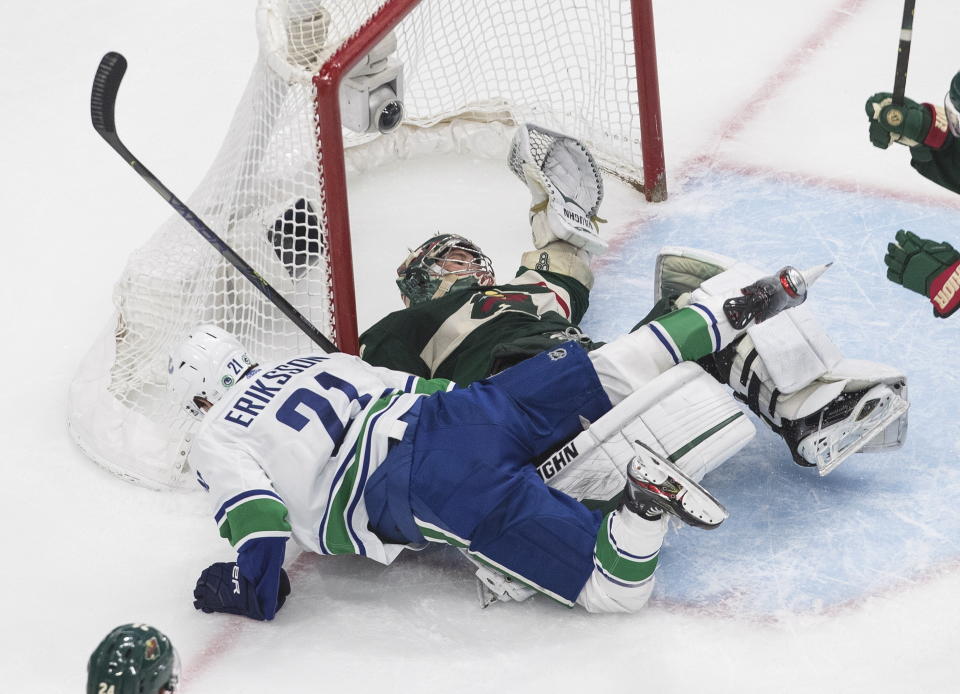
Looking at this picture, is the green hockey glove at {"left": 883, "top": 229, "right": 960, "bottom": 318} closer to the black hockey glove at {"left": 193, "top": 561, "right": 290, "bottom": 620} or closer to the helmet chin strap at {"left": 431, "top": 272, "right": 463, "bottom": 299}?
the helmet chin strap at {"left": 431, "top": 272, "right": 463, "bottom": 299}

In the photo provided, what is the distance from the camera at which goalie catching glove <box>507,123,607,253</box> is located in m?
3.55

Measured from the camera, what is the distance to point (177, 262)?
3525mm

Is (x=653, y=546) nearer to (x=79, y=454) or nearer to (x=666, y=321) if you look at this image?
(x=666, y=321)

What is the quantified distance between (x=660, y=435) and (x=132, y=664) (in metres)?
1.18

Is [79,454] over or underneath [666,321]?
underneath

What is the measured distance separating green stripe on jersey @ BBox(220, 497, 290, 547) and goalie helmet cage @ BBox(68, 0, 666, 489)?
0.57 meters

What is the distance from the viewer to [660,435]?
9.14 ft

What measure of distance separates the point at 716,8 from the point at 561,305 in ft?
7.03

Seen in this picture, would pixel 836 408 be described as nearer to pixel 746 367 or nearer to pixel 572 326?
pixel 746 367

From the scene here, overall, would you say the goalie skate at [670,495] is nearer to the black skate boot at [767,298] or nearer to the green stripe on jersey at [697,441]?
the green stripe on jersey at [697,441]

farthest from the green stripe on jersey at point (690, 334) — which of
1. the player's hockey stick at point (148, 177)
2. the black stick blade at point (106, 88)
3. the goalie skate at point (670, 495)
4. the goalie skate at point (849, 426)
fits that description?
the black stick blade at point (106, 88)

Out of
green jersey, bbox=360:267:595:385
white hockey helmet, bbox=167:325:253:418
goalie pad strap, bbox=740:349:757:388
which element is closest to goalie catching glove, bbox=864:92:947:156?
goalie pad strap, bbox=740:349:757:388

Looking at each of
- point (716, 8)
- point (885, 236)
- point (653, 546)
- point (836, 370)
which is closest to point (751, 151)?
point (885, 236)

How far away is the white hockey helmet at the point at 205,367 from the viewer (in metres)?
2.83
